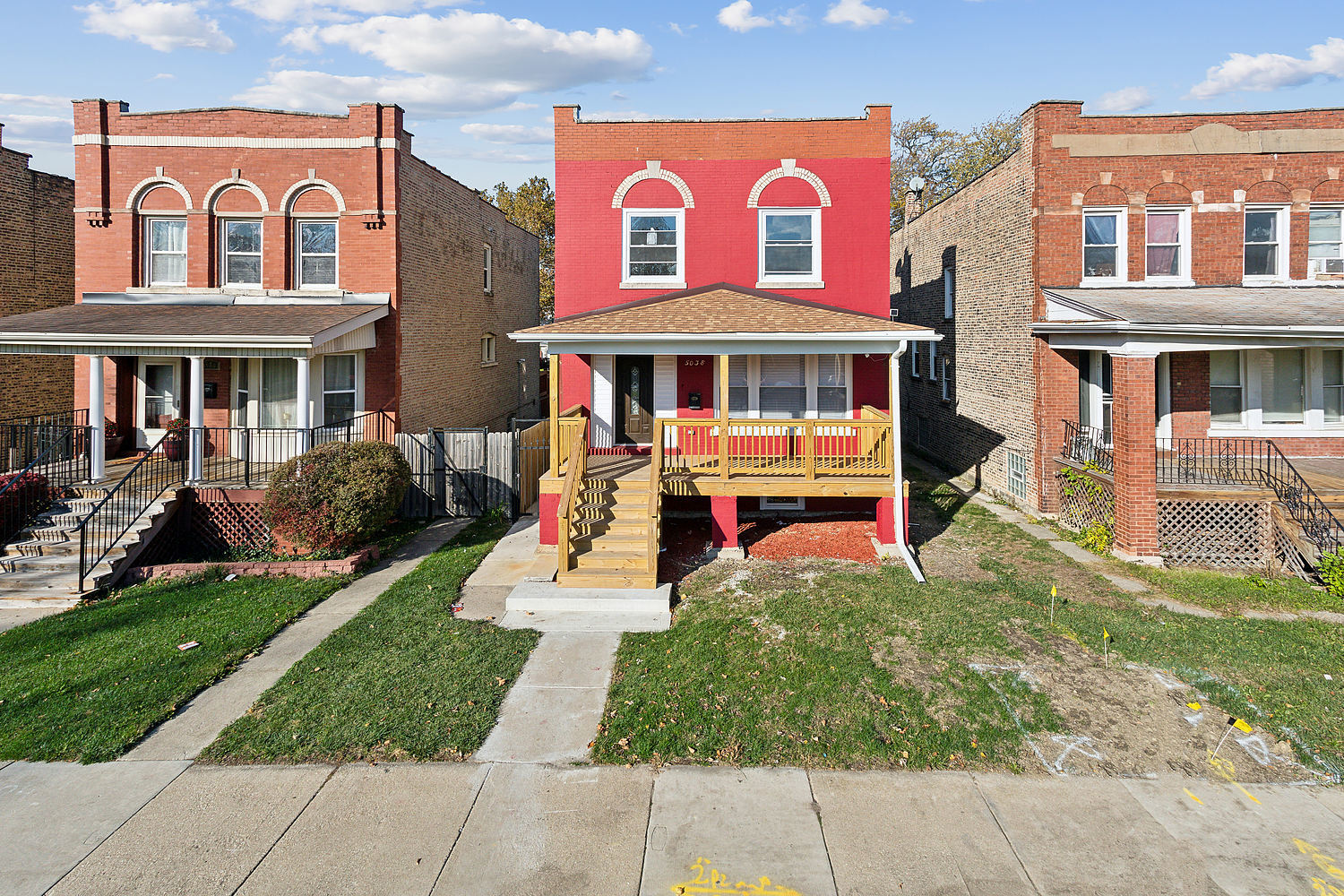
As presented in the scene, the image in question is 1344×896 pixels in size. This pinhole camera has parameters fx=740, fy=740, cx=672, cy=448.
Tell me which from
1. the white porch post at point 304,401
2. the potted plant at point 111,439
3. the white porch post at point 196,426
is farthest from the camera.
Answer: the potted plant at point 111,439

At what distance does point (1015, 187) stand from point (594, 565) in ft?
41.9

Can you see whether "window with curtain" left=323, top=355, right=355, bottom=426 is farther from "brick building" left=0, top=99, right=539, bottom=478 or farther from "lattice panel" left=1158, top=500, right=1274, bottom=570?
"lattice panel" left=1158, top=500, right=1274, bottom=570

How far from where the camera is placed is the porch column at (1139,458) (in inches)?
486

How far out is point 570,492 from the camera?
11227 mm

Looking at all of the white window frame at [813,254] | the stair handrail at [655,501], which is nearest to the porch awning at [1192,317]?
the white window frame at [813,254]

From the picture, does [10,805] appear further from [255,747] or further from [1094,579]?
[1094,579]

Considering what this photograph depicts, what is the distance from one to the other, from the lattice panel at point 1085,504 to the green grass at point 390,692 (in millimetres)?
10562

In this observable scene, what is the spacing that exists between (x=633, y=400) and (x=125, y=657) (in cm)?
958

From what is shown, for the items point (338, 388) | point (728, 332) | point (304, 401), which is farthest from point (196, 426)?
point (728, 332)

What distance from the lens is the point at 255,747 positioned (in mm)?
6824

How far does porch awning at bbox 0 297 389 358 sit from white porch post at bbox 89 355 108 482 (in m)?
0.33

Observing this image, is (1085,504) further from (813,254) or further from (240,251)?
(240,251)

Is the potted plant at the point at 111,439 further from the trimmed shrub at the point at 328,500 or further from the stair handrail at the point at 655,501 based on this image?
the stair handrail at the point at 655,501

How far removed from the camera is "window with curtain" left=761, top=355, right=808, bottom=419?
597 inches
